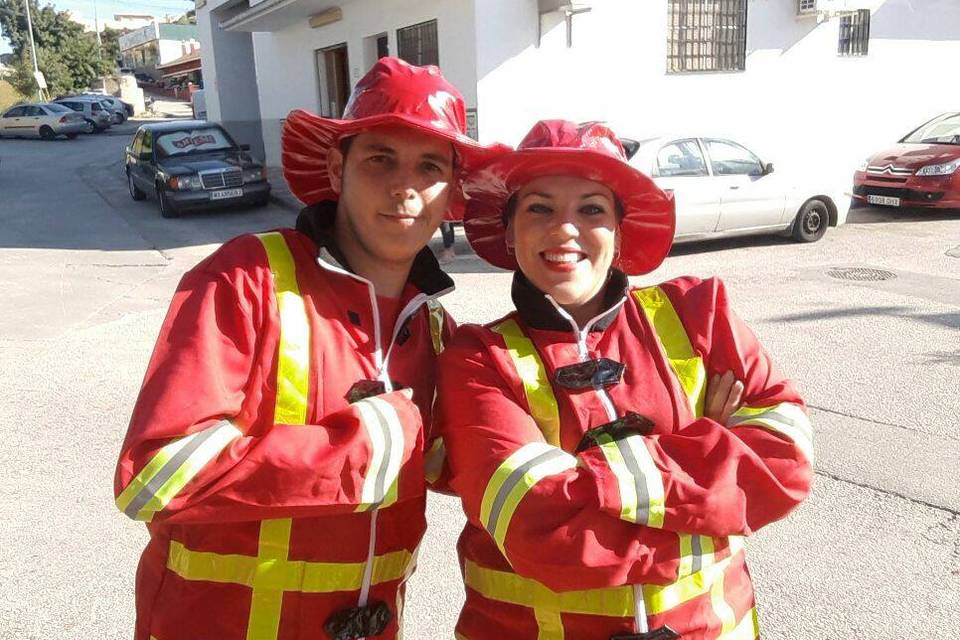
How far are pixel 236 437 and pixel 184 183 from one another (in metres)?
13.5

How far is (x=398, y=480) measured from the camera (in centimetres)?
159

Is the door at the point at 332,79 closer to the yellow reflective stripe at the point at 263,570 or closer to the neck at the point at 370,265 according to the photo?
the neck at the point at 370,265

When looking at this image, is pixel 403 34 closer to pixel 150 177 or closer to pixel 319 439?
pixel 150 177

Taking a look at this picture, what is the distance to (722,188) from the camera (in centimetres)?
1002

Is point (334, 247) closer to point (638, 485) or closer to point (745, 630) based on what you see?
point (638, 485)

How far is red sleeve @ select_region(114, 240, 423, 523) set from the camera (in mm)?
1441

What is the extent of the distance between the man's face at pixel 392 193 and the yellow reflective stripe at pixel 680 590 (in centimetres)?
89

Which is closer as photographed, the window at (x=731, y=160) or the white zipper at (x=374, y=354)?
the white zipper at (x=374, y=354)

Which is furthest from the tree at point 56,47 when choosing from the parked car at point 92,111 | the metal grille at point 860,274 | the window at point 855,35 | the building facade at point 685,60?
the metal grille at point 860,274

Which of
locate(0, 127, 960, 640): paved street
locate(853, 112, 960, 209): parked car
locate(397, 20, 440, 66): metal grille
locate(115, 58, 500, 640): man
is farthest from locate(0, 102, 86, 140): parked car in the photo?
locate(115, 58, 500, 640): man

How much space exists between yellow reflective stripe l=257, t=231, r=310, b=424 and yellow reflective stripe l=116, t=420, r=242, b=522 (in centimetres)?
18

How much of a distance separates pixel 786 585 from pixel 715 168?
7634 millimetres

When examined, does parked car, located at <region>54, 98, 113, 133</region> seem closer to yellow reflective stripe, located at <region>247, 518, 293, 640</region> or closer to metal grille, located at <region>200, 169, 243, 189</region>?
metal grille, located at <region>200, 169, 243, 189</region>

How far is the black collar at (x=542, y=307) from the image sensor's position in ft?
5.91
